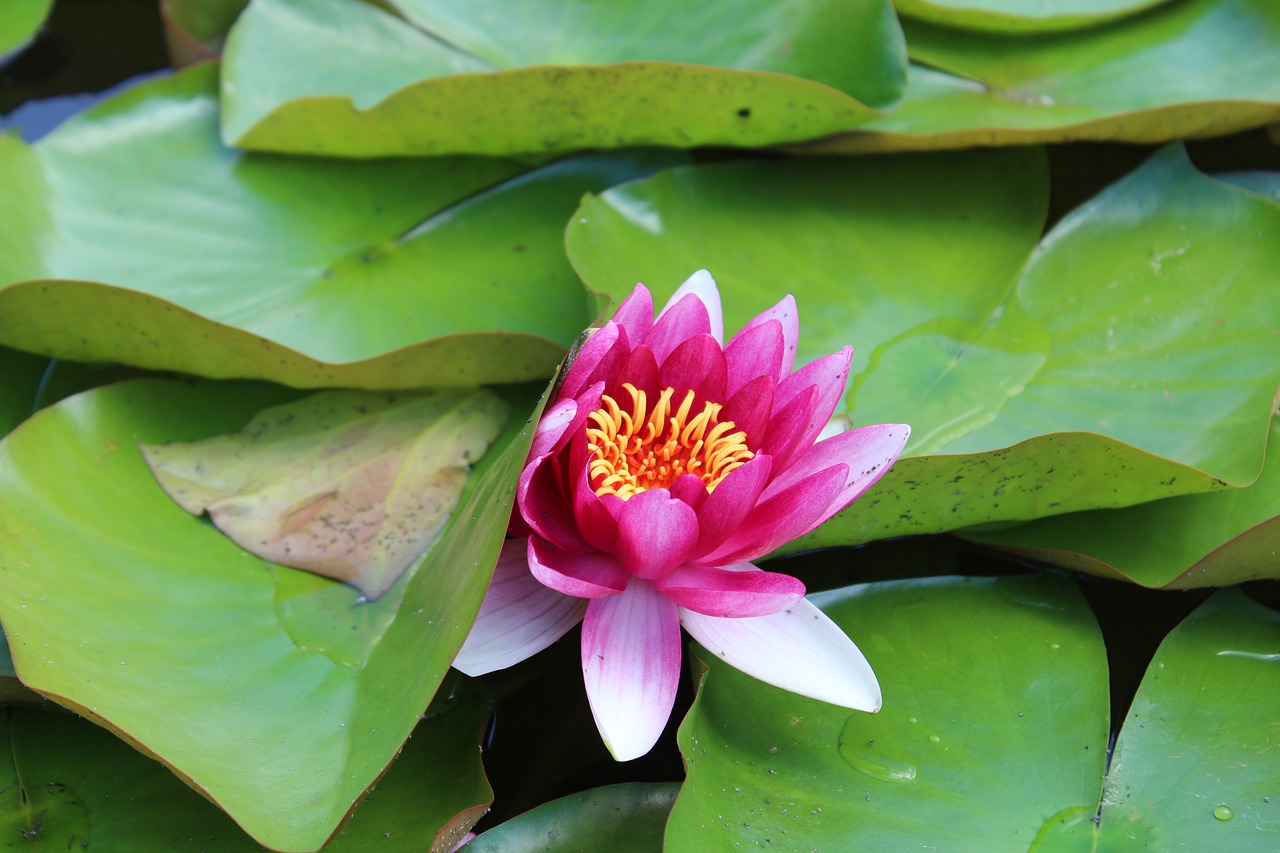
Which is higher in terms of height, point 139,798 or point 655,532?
point 655,532

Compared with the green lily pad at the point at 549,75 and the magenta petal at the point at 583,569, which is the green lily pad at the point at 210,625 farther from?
the green lily pad at the point at 549,75

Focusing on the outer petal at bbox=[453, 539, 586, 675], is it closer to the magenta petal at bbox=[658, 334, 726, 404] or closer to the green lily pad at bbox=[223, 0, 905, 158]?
the magenta petal at bbox=[658, 334, 726, 404]

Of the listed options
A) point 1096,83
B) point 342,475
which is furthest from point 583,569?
point 1096,83

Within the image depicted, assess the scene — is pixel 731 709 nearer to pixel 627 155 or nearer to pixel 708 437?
pixel 708 437

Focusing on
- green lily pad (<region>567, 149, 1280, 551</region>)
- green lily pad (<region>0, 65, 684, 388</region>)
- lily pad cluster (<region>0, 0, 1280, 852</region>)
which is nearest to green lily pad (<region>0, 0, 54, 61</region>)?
lily pad cluster (<region>0, 0, 1280, 852</region>)

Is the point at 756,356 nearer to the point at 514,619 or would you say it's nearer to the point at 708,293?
the point at 708,293

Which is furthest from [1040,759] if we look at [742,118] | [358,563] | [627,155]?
[627,155]
